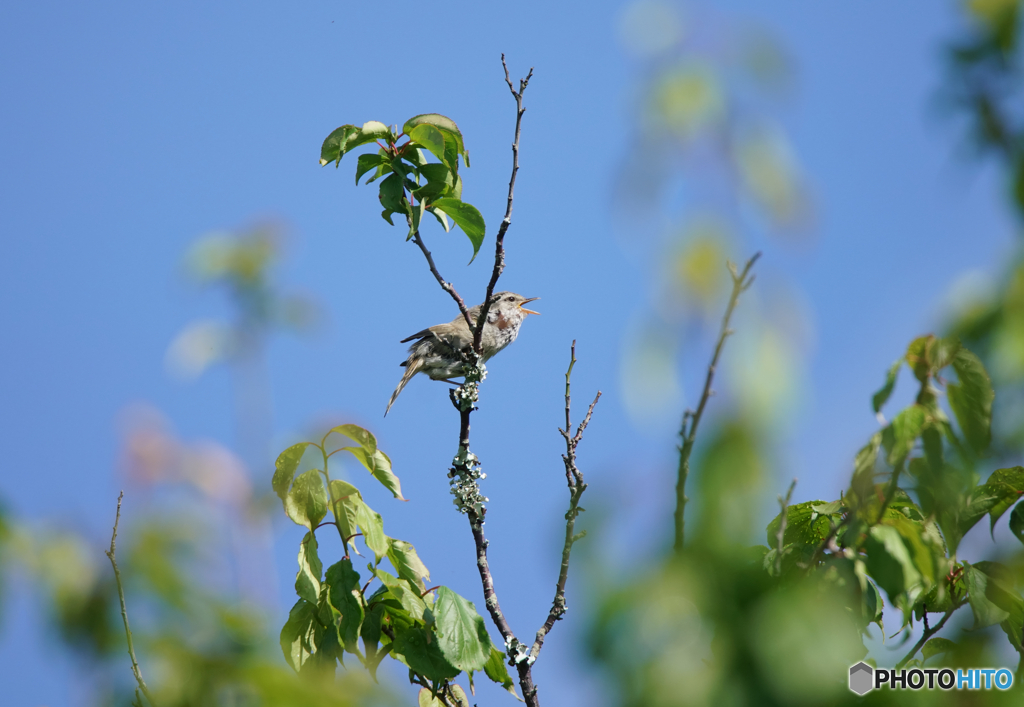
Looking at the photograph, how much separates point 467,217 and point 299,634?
2.11 meters

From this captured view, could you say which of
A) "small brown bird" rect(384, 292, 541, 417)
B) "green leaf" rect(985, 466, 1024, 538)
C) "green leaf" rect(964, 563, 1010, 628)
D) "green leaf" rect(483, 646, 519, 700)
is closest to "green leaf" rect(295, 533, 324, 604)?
"green leaf" rect(483, 646, 519, 700)

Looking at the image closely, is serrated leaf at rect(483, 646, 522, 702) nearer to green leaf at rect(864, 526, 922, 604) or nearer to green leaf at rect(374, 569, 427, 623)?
green leaf at rect(374, 569, 427, 623)

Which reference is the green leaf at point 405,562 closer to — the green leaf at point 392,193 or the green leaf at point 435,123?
the green leaf at point 392,193

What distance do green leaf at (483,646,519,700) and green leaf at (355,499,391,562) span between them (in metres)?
0.78

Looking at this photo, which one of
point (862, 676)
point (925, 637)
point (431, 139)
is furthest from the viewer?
point (431, 139)

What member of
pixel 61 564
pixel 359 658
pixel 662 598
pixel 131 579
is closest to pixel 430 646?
pixel 359 658

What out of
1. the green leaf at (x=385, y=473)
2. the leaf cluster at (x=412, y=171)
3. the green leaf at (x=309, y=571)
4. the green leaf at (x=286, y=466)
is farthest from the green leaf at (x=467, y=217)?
the green leaf at (x=309, y=571)

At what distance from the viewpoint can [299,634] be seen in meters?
3.21

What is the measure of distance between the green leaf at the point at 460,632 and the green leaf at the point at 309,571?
1.69 feet

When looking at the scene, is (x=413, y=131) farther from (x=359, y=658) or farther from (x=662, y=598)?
(x=662, y=598)

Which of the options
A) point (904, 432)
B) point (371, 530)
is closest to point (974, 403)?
point (904, 432)

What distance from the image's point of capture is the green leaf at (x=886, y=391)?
5.62 feet

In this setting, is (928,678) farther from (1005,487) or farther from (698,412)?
(698,412)

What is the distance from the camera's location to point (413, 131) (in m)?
3.53
